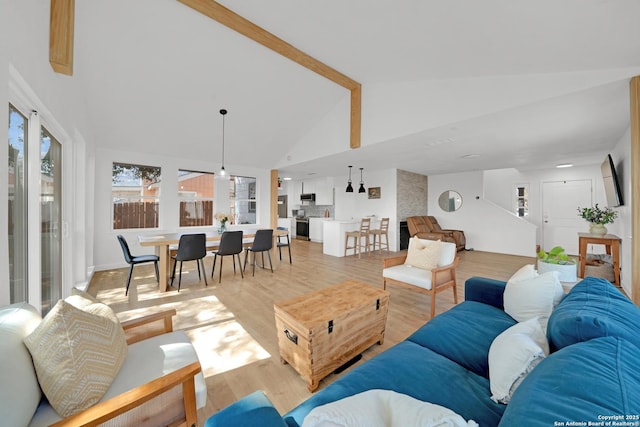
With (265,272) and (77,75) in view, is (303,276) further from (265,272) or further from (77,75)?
(77,75)

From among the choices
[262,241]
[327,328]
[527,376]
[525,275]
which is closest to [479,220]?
[525,275]

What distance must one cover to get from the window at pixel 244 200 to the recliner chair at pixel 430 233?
4.56 metres

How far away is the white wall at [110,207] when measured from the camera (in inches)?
188

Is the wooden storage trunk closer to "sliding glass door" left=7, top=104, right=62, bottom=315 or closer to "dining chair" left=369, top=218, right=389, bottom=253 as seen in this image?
"sliding glass door" left=7, top=104, right=62, bottom=315

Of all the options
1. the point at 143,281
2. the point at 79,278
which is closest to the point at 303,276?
the point at 143,281

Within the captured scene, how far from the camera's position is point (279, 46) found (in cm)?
316

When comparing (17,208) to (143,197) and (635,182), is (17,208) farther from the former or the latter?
(635,182)

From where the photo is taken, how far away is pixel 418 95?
11.7 feet

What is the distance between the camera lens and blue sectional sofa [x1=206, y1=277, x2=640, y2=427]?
61cm

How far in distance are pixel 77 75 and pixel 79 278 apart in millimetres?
2859

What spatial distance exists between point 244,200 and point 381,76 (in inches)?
189

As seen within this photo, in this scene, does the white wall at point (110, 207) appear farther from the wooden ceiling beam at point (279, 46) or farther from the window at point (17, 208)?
the wooden ceiling beam at point (279, 46)

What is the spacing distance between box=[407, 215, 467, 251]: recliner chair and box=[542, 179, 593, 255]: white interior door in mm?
2096

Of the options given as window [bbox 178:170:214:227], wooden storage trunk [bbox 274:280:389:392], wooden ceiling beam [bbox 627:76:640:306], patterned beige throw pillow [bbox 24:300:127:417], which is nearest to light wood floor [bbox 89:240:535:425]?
wooden storage trunk [bbox 274:280:389:392]
